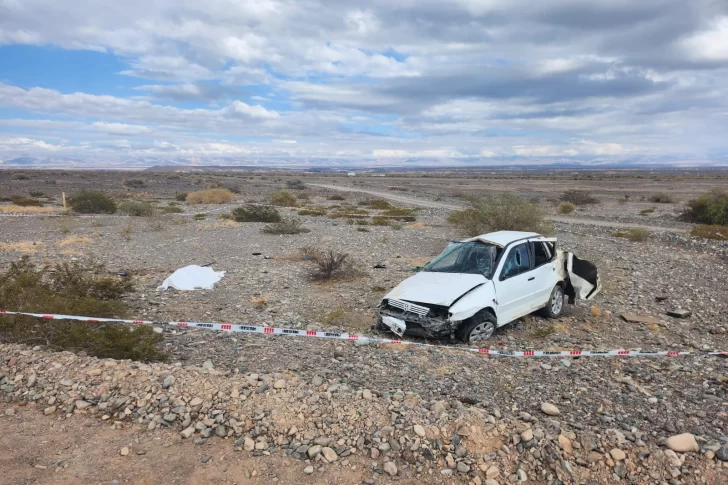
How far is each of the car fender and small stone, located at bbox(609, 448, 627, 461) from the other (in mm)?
2700

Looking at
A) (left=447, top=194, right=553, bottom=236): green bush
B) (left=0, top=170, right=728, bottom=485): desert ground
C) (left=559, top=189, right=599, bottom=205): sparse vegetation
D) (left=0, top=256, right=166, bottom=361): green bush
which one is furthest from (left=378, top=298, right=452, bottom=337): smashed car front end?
(left=559, top=189, right=599, bottom=205): sparse vegetation

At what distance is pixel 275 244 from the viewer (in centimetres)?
1652

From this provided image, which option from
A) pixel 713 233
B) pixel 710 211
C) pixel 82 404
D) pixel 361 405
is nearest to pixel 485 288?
pixel 361 405

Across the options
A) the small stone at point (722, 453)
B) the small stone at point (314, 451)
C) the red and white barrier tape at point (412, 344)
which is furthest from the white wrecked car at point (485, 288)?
the small stone at point (722, 453)

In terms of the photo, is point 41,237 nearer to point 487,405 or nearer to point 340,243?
point 340,243

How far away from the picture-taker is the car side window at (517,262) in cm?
729

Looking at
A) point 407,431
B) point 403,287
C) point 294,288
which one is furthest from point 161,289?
point 407,431

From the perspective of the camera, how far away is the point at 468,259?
7.58 m

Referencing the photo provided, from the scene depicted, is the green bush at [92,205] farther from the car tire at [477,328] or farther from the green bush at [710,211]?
the green bush at [710,211]

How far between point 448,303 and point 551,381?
1597 millimetres

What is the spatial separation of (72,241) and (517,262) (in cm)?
1532

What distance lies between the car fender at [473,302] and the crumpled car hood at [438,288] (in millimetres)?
69

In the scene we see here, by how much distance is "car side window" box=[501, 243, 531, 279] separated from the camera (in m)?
7.29

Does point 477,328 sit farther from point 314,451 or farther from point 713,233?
point 713,233
